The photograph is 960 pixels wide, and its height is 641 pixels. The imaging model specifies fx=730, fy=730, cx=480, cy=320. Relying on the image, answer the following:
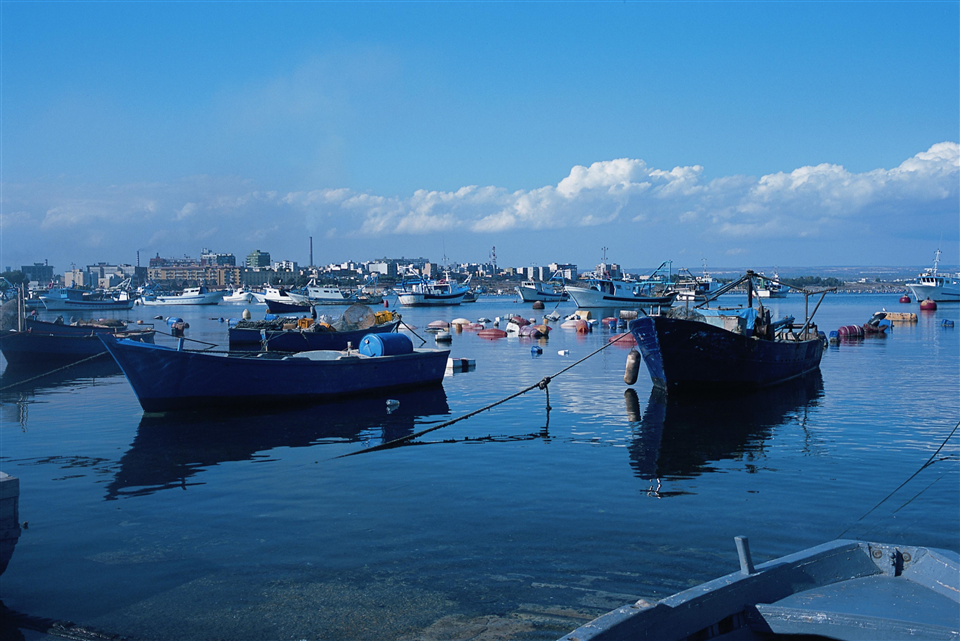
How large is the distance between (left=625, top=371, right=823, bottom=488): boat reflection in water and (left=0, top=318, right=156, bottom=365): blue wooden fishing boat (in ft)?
80.3

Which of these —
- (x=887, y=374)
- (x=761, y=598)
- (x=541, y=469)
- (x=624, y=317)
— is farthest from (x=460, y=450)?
(x=624, y=317)

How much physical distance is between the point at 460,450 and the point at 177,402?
907 cm

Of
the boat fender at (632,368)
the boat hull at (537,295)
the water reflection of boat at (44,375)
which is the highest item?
the boat hull at (537,295)

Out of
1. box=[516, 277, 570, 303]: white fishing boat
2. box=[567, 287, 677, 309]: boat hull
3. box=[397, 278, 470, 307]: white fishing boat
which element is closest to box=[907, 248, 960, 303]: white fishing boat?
box=[567, 287, 677, 309]: boat hull

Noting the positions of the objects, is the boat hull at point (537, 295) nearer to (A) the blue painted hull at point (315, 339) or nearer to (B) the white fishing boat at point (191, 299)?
(B) the white fishing boat at point (191, 299)

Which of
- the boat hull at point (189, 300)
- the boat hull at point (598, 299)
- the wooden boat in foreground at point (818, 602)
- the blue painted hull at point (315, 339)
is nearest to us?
the wooden boat in foreground at point (818, 602)

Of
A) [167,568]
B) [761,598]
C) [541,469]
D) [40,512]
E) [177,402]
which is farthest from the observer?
[177,402]

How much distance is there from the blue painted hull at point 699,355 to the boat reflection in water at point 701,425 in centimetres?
53

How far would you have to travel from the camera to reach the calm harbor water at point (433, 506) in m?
8.27

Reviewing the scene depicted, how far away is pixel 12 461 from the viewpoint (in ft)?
51.5

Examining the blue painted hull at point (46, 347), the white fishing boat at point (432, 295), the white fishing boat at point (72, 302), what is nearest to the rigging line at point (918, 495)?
the blue painted hull at point (46, 347)

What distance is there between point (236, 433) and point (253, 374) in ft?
9.84

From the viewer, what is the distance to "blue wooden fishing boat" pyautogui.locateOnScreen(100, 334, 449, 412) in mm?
19984

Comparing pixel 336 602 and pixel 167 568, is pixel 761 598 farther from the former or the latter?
pixel 167 568
